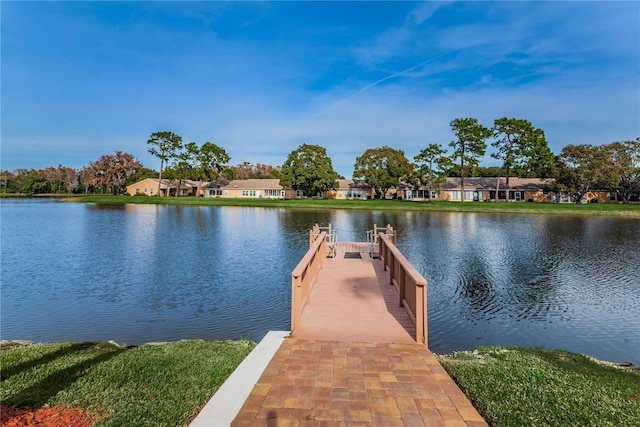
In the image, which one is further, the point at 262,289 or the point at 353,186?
the point at 353,186

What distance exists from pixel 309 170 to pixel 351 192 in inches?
479

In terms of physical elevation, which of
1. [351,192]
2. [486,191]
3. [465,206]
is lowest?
[465,206]

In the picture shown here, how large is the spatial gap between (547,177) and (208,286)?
6370cm

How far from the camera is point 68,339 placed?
7.42 m

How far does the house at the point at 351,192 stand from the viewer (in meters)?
68.5

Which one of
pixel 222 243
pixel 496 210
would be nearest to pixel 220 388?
pixel 222 243

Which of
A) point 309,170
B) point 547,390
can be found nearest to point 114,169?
point 309,170

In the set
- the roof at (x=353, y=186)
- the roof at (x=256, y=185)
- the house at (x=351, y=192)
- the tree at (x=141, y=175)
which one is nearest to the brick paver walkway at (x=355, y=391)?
the house at (x=351, y=192)

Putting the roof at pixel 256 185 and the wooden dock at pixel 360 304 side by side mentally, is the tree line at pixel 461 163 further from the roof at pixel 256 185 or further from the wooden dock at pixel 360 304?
the wooden dock at pixel 360 304

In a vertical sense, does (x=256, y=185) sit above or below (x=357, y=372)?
above

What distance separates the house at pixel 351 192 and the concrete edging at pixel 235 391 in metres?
63.1

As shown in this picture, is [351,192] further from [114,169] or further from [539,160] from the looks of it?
[114,169]

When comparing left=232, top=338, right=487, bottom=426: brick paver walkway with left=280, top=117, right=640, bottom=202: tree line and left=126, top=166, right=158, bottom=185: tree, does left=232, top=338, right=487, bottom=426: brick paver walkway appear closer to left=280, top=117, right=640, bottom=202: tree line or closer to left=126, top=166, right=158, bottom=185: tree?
left=280, top=117, right=640, bottom=202: tree line

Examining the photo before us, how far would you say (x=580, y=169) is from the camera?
166 ft
